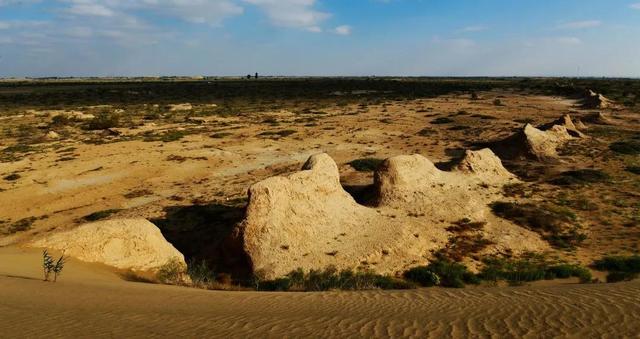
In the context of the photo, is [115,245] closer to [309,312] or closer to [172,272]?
[172,272]

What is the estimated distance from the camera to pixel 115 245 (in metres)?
13.8

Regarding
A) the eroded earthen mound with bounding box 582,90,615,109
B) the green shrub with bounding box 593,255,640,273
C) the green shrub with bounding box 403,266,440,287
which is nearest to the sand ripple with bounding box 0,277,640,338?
the green shrub with bounding box 403,266,440,287

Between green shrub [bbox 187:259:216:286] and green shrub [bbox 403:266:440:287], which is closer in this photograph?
green shrub [bbox 187:259:216:286]

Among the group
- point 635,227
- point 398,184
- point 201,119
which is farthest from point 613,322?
point 201,119

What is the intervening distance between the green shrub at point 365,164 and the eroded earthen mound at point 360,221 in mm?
6324

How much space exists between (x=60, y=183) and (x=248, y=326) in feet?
67.3

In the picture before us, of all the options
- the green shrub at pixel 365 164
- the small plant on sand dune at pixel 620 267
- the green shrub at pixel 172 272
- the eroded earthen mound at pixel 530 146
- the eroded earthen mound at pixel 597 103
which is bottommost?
the green shrub at pixel 172 272

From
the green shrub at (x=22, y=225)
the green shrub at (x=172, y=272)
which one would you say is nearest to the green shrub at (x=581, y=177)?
the green shrub at (x=172, y=272)

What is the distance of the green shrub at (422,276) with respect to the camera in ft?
42.9

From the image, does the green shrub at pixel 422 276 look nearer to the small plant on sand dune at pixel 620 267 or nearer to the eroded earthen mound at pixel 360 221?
the eroded earthen mound at pixel 360 221

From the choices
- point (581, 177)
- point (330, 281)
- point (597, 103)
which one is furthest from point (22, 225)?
point (597, 103)

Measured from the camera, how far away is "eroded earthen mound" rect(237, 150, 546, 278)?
555 inches

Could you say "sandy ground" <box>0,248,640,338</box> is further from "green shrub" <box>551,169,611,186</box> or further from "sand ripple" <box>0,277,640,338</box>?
"green shrub" <box>551,169,611,186</box>

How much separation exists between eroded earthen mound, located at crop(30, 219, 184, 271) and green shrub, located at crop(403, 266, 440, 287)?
21.8 feet
